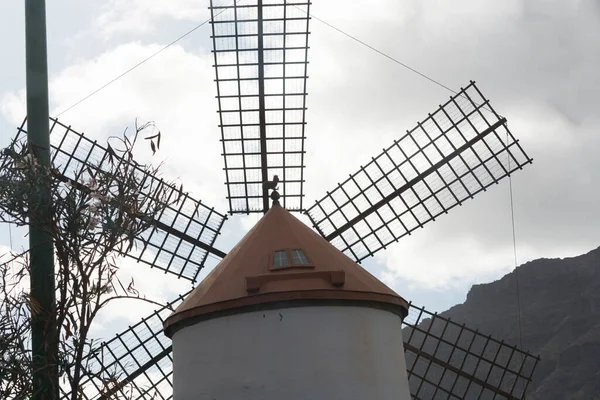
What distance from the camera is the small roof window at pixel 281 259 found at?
35.5 feet

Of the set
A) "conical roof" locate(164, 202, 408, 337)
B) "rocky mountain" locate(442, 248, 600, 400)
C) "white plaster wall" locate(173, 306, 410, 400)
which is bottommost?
"white plaster wall" locate(173, 306, 410, 400)

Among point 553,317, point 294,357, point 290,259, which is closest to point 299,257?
point 290,259

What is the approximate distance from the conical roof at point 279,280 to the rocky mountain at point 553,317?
63589mm

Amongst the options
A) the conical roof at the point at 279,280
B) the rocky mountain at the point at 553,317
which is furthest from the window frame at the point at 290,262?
the rocky mountain at the point at 553,317

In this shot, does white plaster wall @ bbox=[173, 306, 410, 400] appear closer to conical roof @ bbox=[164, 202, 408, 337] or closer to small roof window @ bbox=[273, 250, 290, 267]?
conical roof @ bbox=[164, 202, 408, 337]

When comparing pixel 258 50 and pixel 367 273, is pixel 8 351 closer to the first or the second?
pixel 367 273

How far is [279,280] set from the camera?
1034 cm

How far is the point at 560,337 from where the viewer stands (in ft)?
267

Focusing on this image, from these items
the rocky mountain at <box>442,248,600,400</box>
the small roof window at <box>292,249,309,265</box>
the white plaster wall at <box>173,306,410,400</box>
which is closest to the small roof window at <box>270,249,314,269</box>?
the small roof window at <box>292,249,309,265</box>

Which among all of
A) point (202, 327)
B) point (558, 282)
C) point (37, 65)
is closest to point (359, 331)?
point (202, 327)

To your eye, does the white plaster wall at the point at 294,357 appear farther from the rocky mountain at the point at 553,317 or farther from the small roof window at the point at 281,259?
the rocky mountain at the point at 553,317

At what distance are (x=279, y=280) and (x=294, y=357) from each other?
102 cm

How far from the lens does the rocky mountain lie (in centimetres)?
7394

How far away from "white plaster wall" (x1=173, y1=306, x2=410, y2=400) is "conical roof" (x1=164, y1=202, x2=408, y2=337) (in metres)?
0.15
